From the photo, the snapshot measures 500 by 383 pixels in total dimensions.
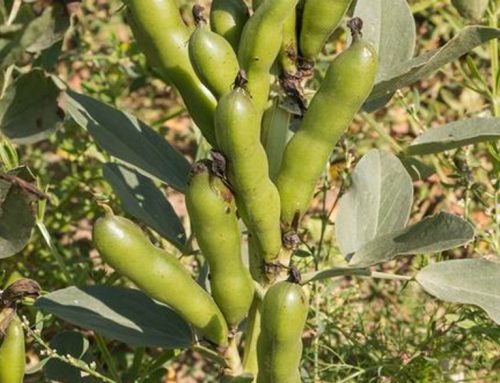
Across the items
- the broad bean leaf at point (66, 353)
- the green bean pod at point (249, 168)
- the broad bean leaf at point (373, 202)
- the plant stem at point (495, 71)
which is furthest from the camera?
the plant stem at point (495, 71)

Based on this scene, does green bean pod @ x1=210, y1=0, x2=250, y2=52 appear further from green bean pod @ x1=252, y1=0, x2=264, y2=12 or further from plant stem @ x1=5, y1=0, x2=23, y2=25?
plant stem @ x1=5, y1=0, x2=23, y2=25

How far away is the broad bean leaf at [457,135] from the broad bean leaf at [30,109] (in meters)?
0.72

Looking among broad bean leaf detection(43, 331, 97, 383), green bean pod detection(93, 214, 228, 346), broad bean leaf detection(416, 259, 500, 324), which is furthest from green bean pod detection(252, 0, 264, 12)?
broad bean leaf detection(43, 331, 97, 383)

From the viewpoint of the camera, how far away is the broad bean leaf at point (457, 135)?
5.78 ft

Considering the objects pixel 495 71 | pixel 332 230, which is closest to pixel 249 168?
pixel 495 71

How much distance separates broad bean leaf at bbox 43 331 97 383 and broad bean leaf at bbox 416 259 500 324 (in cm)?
68

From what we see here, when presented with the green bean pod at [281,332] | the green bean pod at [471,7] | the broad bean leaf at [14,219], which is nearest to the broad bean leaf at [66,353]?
the broad bean leaf at [14,219]

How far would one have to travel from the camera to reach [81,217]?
2906 mm

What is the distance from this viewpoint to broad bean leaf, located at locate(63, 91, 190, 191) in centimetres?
184

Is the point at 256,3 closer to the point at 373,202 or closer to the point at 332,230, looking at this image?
the point at 373,202

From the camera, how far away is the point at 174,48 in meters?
1.69

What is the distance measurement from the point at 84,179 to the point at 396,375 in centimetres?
101

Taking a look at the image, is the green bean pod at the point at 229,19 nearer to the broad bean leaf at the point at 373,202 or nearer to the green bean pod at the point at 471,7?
the broad bean leaf at the point at 373,202

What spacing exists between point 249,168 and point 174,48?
25 centimetres
